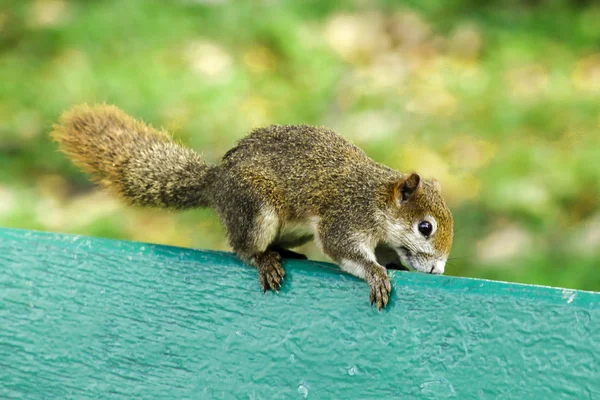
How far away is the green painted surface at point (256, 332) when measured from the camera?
5.07 ft

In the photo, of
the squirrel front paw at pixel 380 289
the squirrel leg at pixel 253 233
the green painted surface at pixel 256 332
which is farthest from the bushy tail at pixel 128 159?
the squirrel front paw at pixel 380 289

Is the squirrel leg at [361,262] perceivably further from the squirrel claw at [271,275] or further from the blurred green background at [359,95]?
the blurred green background at [359,95]

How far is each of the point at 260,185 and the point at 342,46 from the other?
266 cm

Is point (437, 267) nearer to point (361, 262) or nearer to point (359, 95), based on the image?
point (361, 262)

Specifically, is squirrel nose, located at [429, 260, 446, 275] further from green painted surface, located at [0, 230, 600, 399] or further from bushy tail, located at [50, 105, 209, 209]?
bushy tail, located at [50, 105, 209, 209]

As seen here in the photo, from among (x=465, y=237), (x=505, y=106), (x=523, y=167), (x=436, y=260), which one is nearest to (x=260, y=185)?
(x=436, y=260)

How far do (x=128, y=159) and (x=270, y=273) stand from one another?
64 centimetres

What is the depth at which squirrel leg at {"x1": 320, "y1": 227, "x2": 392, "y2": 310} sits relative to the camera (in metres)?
1.69

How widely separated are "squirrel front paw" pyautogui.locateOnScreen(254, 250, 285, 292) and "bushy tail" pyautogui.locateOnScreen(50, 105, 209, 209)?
487 millimetres

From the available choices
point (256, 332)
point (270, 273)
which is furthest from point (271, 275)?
point (256, 332)

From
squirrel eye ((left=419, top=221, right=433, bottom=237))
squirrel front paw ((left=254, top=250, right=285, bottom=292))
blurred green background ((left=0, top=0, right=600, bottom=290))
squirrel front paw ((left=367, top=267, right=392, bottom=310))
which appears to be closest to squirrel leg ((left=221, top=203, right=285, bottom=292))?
squirrel front paw ((left=254, top=250, right=285, bottom=292))

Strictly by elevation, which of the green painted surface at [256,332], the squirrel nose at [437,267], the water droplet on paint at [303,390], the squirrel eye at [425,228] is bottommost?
the water droplet on paint at [303,390]

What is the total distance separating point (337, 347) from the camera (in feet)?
5.50

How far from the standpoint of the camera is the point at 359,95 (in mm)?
4316
